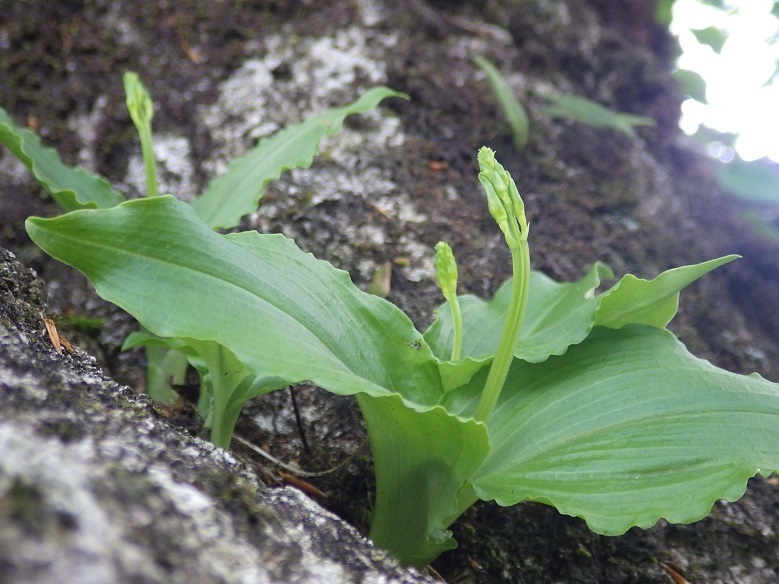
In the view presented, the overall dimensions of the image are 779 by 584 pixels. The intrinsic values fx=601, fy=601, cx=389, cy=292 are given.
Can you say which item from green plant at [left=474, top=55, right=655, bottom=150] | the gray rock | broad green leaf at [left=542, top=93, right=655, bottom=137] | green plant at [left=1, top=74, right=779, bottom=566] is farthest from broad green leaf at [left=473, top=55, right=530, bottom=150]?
the gray rock

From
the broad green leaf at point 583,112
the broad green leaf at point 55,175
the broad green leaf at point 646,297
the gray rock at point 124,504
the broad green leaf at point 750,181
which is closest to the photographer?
the gray rock at point 124,504

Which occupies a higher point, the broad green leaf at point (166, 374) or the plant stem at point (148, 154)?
the plant stem at point (148, 154)

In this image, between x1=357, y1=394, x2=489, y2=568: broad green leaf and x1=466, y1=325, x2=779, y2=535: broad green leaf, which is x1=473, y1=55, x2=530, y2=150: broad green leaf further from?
x1=357, y1=394, x2=489, y2=568: broad green leaf

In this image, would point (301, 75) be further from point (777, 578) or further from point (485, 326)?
point (777, 578)

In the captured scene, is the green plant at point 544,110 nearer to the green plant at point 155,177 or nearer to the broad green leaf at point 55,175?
the green plant at point 155,177

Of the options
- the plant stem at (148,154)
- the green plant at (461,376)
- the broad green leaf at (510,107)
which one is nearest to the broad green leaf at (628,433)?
the green plant at (461,376)

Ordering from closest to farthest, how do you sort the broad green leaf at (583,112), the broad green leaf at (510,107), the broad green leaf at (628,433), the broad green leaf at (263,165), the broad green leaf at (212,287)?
the broad green leaf at (212,287) < the broad green leaf at (628,433) < the broad green leaf at (263,165) < the broad green leaf at (510,107) < the broad green leaf at (583,112)

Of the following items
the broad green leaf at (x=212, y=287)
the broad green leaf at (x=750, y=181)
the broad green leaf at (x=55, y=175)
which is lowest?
the broad green leaf at (x=212, y=287)
